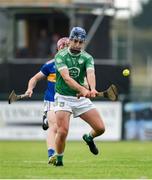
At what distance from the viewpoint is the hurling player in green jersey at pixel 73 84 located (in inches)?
617

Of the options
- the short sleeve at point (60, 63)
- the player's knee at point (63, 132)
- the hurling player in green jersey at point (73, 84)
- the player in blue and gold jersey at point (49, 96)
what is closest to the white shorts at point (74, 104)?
the hurling player in green jersey at point (73, 84)

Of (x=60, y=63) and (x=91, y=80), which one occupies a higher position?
(x=60, y=63)

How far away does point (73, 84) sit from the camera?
15.5m

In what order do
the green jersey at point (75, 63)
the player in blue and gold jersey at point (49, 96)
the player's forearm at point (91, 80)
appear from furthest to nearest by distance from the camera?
the player in blue and gold jersey at point (49, 96), the green jersey at point (75, 63), the player's forearm at point (91, 80)

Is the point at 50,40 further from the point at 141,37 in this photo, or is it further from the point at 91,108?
the point at 91,108

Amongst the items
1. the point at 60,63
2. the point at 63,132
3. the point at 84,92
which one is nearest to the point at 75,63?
the point at 60,63

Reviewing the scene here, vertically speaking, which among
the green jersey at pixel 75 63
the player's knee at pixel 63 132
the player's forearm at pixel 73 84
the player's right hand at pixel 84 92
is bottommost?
the player's knee at pixel 63 132

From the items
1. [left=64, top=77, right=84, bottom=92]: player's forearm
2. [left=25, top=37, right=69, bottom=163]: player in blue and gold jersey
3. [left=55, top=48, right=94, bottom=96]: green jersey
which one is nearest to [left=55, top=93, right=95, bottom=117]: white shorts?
[left=55, top=48, right=94, bottom=96]: green jersey

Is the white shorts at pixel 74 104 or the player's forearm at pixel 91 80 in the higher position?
the player's forearm at pixel 91 80

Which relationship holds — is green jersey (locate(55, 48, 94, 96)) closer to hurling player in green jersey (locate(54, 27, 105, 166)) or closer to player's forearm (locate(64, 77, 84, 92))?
hurling player in green jersey (locate(54, 27, 105, 166))

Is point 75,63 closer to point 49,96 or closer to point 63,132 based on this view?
point 63,132

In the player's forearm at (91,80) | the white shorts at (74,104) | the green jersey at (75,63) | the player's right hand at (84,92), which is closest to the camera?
the player's right hand at (84,92)

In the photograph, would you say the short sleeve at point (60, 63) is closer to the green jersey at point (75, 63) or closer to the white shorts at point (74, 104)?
the green jersey at point (75, 63)

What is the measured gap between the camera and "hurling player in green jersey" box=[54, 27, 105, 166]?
51.4 feet
